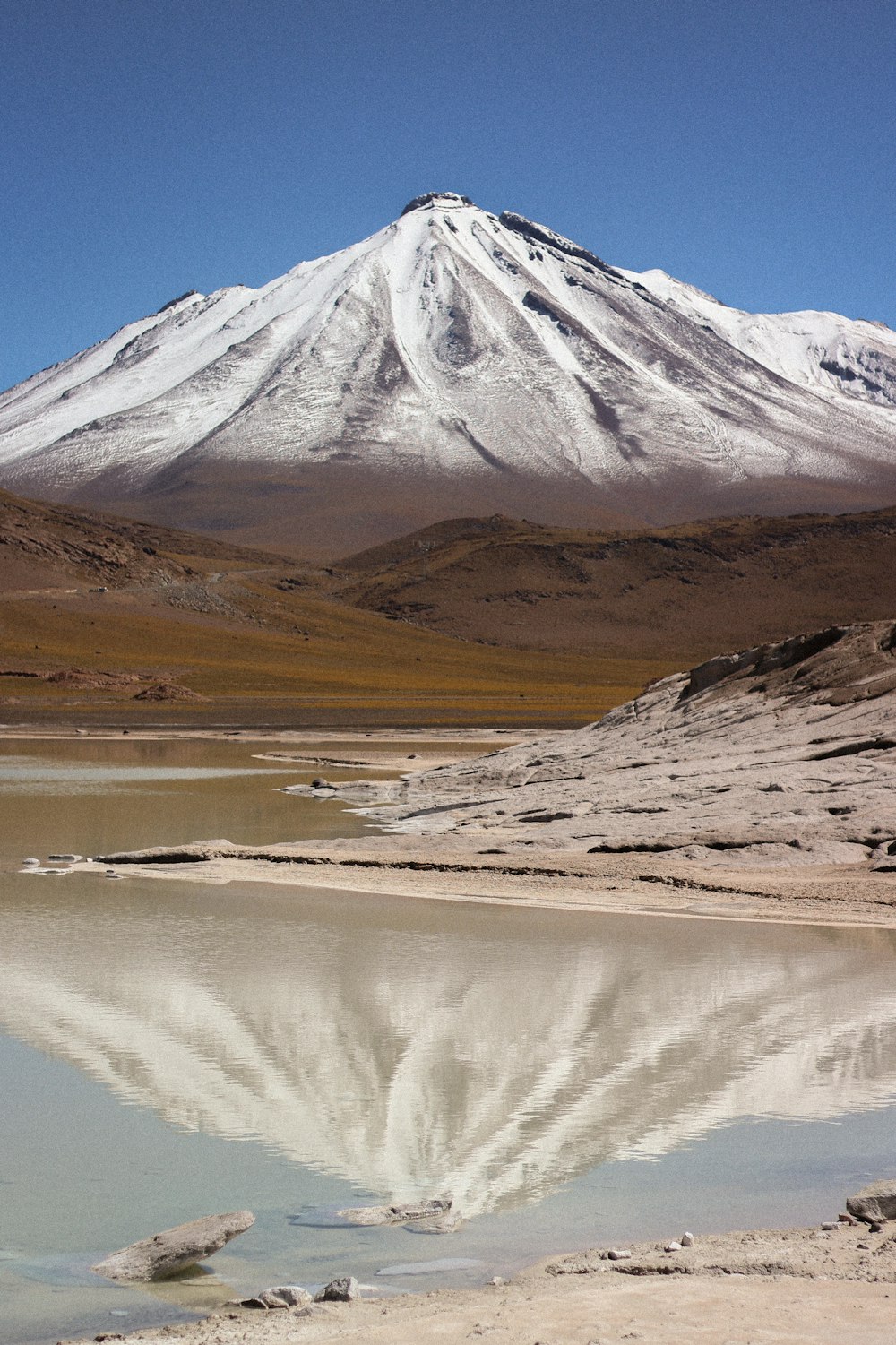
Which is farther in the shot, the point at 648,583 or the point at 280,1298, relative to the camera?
the point at 648,583

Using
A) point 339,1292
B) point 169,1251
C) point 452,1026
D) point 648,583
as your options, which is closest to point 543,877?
point 452,1026

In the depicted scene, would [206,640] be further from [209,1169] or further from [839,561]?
[209,1169]

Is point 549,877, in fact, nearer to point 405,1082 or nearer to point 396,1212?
point 405,1082

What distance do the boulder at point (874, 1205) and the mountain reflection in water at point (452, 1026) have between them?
4.08 feet

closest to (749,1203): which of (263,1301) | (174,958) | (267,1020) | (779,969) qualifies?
(263,1301)

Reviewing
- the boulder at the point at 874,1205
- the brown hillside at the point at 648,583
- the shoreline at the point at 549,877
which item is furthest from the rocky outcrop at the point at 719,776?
the brown hillside at the point at 648,583

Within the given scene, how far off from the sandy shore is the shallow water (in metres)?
0.34

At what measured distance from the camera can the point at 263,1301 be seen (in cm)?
524

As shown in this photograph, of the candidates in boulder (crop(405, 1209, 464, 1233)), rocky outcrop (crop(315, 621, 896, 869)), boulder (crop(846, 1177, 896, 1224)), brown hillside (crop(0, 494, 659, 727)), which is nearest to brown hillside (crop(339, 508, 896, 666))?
brown hillside (crop(0, 494, 659, 727))

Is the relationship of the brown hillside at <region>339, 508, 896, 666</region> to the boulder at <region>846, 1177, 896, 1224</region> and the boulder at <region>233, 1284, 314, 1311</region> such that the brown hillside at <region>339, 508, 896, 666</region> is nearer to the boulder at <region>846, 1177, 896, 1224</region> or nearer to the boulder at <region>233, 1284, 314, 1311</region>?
the boulder at <region>846, 1177, 896, 1224</region>

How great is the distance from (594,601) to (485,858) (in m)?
113

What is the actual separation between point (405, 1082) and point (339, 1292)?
2.97 metres

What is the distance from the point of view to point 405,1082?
8227 mm

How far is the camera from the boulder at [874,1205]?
233 inches
